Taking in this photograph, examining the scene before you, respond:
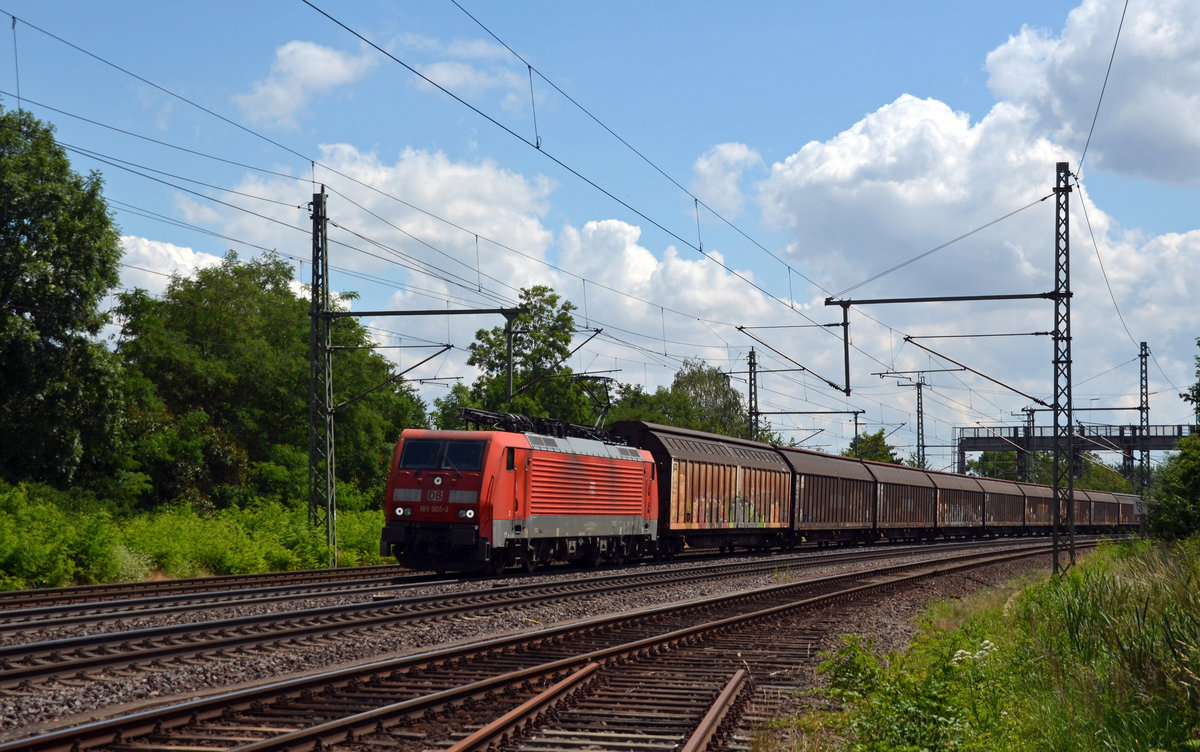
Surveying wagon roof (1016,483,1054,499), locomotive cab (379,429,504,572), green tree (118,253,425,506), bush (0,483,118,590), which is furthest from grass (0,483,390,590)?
wagon roof (1016,483,1054,499)

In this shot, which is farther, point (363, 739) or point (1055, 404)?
point (1055, 404)

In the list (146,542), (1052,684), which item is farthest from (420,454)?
(1052,684)

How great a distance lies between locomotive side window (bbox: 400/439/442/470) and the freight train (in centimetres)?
3

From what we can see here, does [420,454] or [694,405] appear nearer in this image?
[420,454]

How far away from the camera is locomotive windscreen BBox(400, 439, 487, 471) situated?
22484mm

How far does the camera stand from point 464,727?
8539 mm

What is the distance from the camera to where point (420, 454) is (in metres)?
23.1

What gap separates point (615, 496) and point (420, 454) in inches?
260

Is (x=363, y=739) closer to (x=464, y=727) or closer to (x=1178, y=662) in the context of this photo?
(x=464, y=727)

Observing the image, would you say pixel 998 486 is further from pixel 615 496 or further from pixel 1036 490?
pixel 615 496

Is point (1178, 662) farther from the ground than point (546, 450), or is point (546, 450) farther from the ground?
point (546, 450)

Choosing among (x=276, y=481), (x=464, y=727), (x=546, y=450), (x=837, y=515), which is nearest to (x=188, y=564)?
(x=546, y=450)

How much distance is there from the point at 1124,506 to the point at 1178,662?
77912 millimetres

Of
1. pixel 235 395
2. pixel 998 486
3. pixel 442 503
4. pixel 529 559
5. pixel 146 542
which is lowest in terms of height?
pixel 529 559
